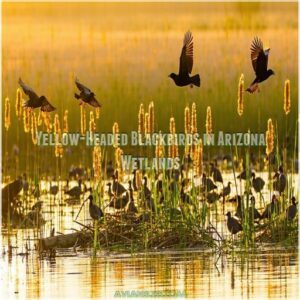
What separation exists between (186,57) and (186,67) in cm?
10

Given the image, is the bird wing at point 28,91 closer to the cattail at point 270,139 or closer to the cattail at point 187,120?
the cattail at point 187,120

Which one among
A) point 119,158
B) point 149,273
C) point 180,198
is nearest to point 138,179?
point 119,158

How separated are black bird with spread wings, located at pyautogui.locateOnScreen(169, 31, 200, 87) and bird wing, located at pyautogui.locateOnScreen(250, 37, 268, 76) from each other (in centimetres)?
43

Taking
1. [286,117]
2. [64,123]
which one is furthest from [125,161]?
[286,117]

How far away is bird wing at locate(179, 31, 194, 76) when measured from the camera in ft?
34.1

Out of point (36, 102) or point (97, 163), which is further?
point (36, 102)

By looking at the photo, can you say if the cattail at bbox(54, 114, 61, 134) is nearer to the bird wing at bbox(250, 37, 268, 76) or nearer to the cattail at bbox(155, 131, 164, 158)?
the cattail at bbox(155, 131, 164, 158)

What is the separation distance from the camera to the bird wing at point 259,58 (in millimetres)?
10469

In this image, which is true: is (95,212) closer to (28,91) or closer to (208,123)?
(208,123)

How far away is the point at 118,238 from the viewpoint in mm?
10297

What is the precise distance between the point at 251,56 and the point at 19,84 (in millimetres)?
1771

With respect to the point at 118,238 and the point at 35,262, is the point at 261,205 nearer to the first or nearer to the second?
the point at 118,238

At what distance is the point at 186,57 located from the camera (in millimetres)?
10367

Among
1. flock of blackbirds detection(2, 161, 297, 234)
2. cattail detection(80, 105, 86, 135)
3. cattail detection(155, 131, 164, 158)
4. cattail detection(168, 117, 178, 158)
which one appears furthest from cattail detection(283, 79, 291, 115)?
cattail detection(80, 105, 86, 135)
